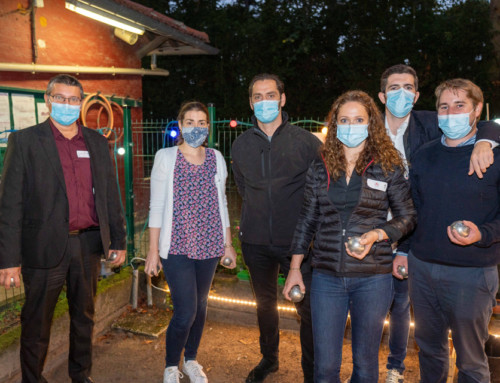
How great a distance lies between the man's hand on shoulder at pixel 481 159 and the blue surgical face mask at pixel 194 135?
6.22ft

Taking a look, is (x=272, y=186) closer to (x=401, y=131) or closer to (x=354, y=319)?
(x=401, y=131)

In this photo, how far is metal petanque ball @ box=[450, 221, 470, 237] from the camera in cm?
239

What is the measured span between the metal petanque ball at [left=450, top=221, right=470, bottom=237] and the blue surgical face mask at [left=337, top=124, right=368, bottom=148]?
749 mm

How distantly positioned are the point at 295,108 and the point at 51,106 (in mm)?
13033

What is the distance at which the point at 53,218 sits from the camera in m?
3.11

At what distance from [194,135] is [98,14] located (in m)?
4.33

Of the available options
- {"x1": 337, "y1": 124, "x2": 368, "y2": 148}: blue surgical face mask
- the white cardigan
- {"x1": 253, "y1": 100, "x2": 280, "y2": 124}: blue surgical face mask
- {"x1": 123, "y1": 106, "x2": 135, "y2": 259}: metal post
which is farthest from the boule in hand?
{"x1": 123, "y1": 106, "x2": 135, "y2": 259}: metal post

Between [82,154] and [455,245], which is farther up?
[82,154]

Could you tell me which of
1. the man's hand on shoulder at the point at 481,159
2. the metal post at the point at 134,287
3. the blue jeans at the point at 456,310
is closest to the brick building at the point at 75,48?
the metal post at the point at 134,287

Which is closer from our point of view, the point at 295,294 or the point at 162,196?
the point at 295,294

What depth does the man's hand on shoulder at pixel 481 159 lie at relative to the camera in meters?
2.42

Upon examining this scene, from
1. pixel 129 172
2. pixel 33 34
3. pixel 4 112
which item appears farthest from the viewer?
pixel 33 34

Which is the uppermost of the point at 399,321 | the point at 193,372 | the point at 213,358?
the point at 399,321

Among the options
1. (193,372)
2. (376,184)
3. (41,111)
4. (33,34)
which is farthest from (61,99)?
(33,34)
